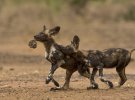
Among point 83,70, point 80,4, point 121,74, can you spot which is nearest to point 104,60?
point 83,70

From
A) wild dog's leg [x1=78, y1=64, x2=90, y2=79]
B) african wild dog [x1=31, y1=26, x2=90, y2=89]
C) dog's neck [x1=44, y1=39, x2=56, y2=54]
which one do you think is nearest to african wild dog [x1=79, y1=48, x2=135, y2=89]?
wild dog's leg [x1=78, y1=64, x2=90, y2=79]

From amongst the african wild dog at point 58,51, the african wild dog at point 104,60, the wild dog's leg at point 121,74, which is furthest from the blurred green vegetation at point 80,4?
the african wild dog at point 58,51

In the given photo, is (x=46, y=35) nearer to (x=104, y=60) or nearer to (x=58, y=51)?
(x=58, y=51)

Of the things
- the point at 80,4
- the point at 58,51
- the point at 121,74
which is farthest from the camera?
the point at 80,4

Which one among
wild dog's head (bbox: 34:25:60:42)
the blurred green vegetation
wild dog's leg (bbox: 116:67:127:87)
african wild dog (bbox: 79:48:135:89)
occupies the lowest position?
wild dog's leg (bbox: 116:67:127:87)

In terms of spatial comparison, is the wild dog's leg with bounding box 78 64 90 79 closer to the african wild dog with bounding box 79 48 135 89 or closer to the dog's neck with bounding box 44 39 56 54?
the african wild dog with bounding box 79 48 135 89

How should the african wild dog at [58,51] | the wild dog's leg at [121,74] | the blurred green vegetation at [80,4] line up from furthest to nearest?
the blurred green vegetation at [80,4], the wild dog's leg at [121,74], the african wild dog at [58,51]

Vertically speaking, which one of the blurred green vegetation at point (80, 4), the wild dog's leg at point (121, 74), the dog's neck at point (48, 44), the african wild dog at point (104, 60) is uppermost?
the blurred green vegetation at point (80, 4)

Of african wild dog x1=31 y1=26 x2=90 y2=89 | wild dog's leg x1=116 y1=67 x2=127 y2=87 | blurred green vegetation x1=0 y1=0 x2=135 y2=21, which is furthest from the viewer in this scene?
blurred green vegetation x1=0 y1=0 x2=135 y2=21

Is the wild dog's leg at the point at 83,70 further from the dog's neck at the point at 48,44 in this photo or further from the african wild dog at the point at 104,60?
the dog's neck at the point at 48,44

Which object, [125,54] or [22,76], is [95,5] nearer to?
[22,76]

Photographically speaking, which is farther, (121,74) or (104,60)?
(121,74)

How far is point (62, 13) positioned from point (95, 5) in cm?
251

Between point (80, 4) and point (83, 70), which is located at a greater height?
point (80, 4)
